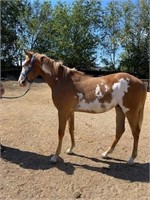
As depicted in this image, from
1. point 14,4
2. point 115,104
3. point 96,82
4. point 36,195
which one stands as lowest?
point 36,195

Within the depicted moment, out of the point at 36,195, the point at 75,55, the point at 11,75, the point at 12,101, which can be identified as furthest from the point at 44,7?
the point at 36,195

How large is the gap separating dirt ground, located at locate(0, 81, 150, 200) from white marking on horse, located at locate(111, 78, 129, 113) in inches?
33.6

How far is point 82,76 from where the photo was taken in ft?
15.9

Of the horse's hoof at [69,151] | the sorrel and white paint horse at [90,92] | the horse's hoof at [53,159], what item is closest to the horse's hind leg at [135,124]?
the sorrel and white paint horse at [90,92]

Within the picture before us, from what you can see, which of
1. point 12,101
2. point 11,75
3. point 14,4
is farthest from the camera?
point 14,4

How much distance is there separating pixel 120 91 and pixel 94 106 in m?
0.41

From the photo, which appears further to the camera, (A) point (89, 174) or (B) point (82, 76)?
(B) point (82, 76)

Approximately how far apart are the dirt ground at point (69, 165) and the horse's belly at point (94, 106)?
0.74 metres

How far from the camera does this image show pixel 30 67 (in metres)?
4.88

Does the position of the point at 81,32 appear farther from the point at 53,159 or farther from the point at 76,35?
the point at 53,159

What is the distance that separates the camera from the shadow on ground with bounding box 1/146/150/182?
14.1 ft

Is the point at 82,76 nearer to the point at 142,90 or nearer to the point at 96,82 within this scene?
the point at 96,82

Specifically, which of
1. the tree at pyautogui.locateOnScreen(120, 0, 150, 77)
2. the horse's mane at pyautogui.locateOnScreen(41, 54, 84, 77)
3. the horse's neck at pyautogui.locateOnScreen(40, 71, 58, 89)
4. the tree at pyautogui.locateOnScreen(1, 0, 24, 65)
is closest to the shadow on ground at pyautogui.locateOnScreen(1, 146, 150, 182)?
the horse's neck at pyautogui.locateOnScreen(40, 71, 58, 89)

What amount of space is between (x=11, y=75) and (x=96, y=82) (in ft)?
40.5
